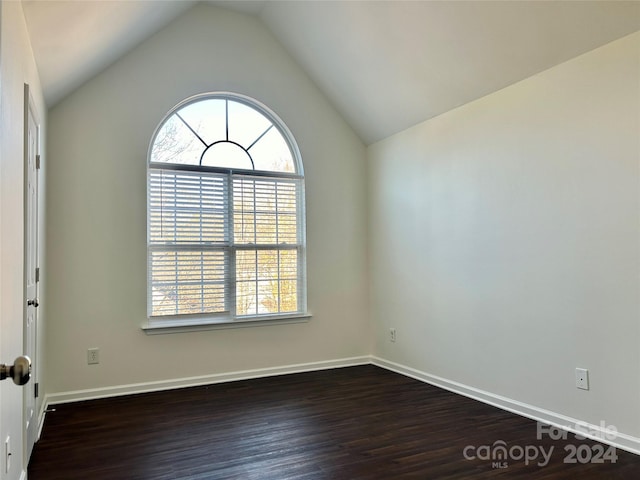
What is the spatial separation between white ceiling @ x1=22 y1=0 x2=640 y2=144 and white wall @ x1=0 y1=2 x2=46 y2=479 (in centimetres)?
35

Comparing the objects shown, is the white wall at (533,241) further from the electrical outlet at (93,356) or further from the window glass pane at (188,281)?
the electrical outlet at (93,356)

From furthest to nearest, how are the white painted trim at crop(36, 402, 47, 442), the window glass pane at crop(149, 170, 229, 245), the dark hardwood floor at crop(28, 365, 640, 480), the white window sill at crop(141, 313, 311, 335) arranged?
the window glass pane at crop(149, 170, 229, 245), the white window sill at crop(141, 313, 311, 335), the white painted trim at crop(36, 402, 47, 442), the dark hardwood floor at crop(28, 365, 640, 480)

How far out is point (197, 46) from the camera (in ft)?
13.3

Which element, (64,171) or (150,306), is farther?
(150,306)

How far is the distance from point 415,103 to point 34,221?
10.0ft

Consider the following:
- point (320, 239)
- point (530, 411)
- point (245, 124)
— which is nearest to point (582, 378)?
point (530, 411)

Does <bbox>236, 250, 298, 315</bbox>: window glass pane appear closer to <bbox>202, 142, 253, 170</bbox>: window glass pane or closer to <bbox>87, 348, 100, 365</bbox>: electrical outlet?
<bbox>202, 142, 253, 170</bbox>: window glass pane

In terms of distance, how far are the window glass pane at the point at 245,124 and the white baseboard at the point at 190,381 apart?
2.19 metres

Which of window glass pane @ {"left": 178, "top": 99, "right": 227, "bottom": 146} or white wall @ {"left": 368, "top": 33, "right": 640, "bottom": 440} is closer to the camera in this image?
white wall @ {"left": 368, "top": 33, "right": 640, "bottom": 440}

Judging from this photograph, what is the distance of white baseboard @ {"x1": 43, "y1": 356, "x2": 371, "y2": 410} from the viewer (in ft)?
11.4

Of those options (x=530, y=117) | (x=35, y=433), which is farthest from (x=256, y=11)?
(x=35, y=433)

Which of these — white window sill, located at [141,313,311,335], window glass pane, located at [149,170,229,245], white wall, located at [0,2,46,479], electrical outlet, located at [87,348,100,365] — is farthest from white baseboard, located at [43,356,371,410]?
white wall, located at [0,2,46,479]

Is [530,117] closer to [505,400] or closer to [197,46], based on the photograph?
[505,400]

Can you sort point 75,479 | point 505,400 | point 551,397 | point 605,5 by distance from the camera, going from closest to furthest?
point 75,479 → point 605,5 → point 551,397 → point 505,400
